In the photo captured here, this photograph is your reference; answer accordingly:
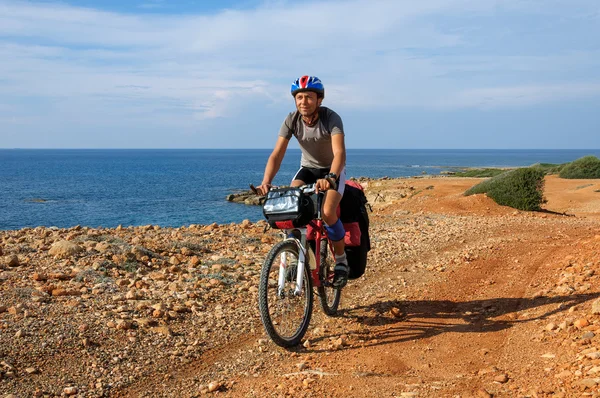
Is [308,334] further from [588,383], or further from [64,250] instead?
[64,250]

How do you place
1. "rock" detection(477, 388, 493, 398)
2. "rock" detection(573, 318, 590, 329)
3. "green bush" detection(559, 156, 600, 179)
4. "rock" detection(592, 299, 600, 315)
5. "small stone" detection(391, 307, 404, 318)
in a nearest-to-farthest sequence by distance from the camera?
1. "rock" detection(477, 388, 493, 398)
2. "rock" detection(573, 318, 590, 329)
3. "rock" detection(592, 299, 600, 315)
4. "small stone" detection(391, 307, 404, 318)
5. "green bush" detection(559, 156, 600, 179)

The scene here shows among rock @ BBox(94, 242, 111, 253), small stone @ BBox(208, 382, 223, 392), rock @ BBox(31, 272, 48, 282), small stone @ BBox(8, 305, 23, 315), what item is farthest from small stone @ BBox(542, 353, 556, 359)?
rock @ BBox(94, 242, 111, 253)

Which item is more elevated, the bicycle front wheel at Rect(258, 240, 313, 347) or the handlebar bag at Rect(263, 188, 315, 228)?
the handlebar bag at Rect(263, 188, 315, 228)

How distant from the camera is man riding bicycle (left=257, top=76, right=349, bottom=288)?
5.33m

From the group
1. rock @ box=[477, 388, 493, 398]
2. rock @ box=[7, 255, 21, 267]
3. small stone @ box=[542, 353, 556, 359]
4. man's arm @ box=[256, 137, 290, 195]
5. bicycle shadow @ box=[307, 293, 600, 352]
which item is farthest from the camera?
rock @ box=[7, 255, 21, 267]

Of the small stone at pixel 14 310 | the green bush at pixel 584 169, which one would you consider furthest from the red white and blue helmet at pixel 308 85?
the green bush at pixel 584 169

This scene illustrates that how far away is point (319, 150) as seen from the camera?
18.8 feet

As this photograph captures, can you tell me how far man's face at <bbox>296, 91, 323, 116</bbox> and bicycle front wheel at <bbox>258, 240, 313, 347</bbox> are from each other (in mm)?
1313

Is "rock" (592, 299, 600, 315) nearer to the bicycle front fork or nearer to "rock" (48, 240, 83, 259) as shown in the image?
the bicycle front fork

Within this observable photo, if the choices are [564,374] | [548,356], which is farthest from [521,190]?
[564,374]

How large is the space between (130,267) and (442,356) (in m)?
4.80

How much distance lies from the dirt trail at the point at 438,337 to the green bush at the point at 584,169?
33881mm

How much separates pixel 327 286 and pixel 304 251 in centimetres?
74

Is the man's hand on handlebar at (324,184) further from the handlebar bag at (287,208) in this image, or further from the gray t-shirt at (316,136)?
the gray t-shirt at (316,136)
